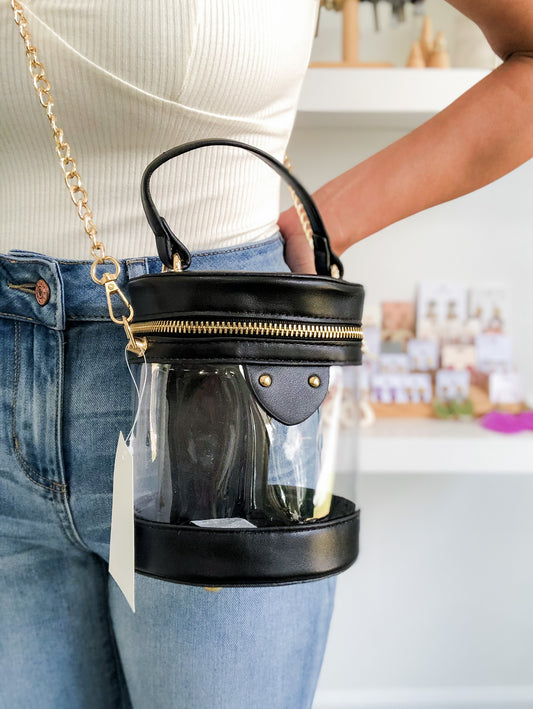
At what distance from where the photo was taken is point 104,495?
1.57 ft

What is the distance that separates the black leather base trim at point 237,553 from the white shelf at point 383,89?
34.4 inches

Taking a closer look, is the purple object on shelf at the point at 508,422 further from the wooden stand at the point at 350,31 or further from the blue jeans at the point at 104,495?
the blue jeans at the point at 104,495

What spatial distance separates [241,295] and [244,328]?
0.02 meters

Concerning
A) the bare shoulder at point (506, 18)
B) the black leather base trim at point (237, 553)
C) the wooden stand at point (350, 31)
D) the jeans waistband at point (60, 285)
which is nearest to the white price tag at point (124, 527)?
the black leather base trim at point (237, 553)

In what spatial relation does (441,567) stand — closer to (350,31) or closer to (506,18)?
(350,31)

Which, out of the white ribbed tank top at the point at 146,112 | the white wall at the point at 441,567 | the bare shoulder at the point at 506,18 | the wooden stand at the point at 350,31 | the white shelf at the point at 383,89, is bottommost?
the white wall at the point at 441,567

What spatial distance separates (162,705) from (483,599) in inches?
48.9

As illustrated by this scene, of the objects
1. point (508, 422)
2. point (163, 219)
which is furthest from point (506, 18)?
point (508, 422)

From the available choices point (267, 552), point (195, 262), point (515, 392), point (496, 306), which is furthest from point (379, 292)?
point (267, 552)

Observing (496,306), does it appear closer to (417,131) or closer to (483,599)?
(483,599)

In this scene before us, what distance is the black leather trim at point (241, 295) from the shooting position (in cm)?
37

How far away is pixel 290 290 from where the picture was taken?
1.22ft

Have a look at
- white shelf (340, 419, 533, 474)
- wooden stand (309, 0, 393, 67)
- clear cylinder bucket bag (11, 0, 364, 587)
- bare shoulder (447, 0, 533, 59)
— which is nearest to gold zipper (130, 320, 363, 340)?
clear cylinder bucket bag (11, 0, 364, 587)

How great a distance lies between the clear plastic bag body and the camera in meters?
0.40
